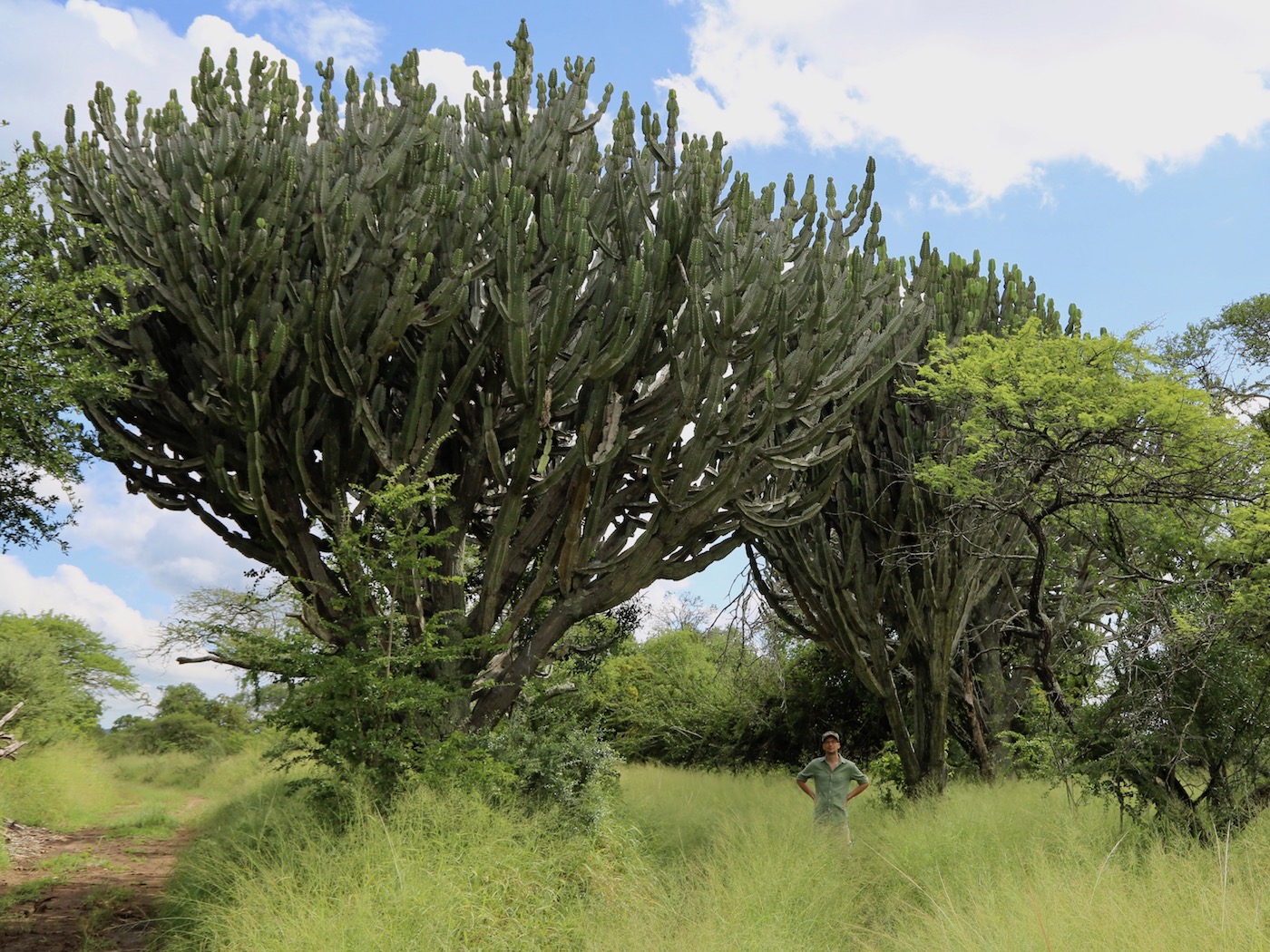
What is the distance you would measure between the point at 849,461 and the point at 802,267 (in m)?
3.14

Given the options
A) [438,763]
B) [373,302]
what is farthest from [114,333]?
[438,763]

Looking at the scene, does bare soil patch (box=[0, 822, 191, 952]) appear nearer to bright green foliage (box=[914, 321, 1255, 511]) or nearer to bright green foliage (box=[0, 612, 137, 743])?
bright green foliage (box=[0, 612, 137, 743])

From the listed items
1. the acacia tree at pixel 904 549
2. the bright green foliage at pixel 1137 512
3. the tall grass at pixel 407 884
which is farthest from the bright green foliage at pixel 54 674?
the bright green foliage at pixel 1137 512

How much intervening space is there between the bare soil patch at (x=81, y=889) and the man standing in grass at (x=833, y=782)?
523cm

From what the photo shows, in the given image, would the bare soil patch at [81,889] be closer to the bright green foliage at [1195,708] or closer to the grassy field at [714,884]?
the grassy field at [714,884]

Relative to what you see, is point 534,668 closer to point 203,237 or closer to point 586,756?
point 586,756

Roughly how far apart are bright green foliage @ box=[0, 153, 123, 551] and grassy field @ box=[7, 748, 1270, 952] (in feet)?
11.8

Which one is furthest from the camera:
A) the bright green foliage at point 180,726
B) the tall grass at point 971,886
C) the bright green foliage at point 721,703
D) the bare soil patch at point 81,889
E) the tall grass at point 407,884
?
the bright green foliage at point 180,726

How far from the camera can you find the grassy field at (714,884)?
4.98 meters

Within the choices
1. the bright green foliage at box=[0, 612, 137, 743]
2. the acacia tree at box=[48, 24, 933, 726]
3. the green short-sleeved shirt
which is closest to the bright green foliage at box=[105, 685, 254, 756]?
the bright green foliage at box=[0, 612, 137, 743]

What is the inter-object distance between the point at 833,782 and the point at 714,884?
1.97 meters

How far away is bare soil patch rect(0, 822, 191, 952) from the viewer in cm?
696

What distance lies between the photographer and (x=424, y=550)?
8.80 metres

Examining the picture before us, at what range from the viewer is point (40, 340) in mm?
7516
